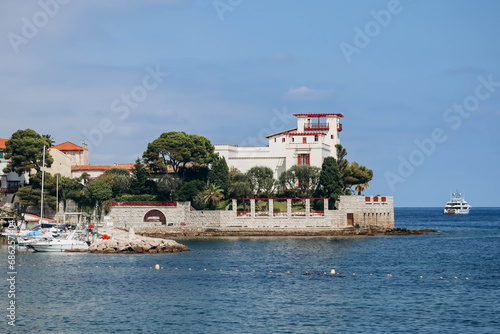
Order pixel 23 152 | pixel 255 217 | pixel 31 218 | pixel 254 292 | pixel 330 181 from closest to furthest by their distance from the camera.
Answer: pixel 254 292 → pixel 31 218 → pixel 255 217 → pixel 23 152 → pixel 330 181

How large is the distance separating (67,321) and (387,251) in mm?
44913

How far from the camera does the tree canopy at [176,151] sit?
332 feet

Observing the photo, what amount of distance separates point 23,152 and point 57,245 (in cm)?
3338

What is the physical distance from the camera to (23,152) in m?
97.3

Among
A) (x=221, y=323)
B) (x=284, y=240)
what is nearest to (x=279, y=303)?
(x=221, y=323)

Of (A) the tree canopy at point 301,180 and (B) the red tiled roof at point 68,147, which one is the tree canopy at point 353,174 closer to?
(A) the tree canopy at point 301,180

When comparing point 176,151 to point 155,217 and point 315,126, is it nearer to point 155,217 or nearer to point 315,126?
point 155,217

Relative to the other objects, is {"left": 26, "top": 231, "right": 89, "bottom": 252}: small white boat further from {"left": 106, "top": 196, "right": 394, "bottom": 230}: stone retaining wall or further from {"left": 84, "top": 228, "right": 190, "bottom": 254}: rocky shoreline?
{"left": 106, "top": 196, "right": 394, "bottom": 230}: stone retaining wall

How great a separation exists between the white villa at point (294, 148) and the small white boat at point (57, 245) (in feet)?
144

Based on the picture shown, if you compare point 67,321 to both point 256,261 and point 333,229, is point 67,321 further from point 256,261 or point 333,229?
point 333,229

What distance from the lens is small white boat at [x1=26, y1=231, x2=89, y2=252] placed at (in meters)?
68.1

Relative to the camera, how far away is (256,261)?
202 feet

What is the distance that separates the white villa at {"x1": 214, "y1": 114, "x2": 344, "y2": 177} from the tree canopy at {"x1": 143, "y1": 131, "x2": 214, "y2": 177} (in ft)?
24.2

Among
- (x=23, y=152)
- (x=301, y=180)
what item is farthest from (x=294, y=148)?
(x=23, y=152)
